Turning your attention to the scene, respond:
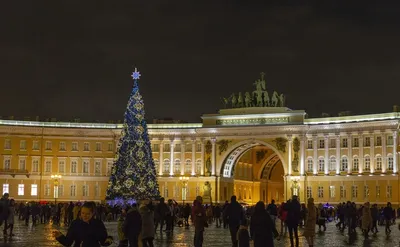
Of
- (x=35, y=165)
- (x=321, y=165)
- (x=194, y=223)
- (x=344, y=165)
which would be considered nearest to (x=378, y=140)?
(x=344, y=165)

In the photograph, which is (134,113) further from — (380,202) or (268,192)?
(268,192)

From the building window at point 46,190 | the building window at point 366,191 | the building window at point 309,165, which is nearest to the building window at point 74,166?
the building window at point 46,190

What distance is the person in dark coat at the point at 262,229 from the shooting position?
14.9m

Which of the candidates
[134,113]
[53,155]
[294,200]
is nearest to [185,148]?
[53,155]

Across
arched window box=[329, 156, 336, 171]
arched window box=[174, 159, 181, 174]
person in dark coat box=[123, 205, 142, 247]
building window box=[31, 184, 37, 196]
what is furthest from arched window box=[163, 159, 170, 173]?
person in dark coat box=[123, 205, 142, 247]

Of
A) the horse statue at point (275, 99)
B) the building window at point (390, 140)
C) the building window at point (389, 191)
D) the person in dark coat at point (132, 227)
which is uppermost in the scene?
the horse statue at point (275, 99)

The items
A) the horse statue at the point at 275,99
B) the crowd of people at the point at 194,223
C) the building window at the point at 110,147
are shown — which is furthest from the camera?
the building window at the point at 110,147

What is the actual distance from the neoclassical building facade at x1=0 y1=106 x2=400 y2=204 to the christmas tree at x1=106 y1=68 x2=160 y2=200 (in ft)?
74.6

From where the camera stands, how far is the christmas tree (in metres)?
57.6

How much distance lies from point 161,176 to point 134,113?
29.3 meters

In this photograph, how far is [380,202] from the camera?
76.4 metres

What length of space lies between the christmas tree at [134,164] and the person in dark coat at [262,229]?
1653 inches

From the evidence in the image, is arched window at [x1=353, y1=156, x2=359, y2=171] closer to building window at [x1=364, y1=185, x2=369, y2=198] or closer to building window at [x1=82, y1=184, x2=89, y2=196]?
building window at [x1=364, y1=185, x2=369, y2=198]

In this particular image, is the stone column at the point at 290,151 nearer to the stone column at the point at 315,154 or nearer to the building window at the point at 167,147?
the stone column at the point at 315,154
